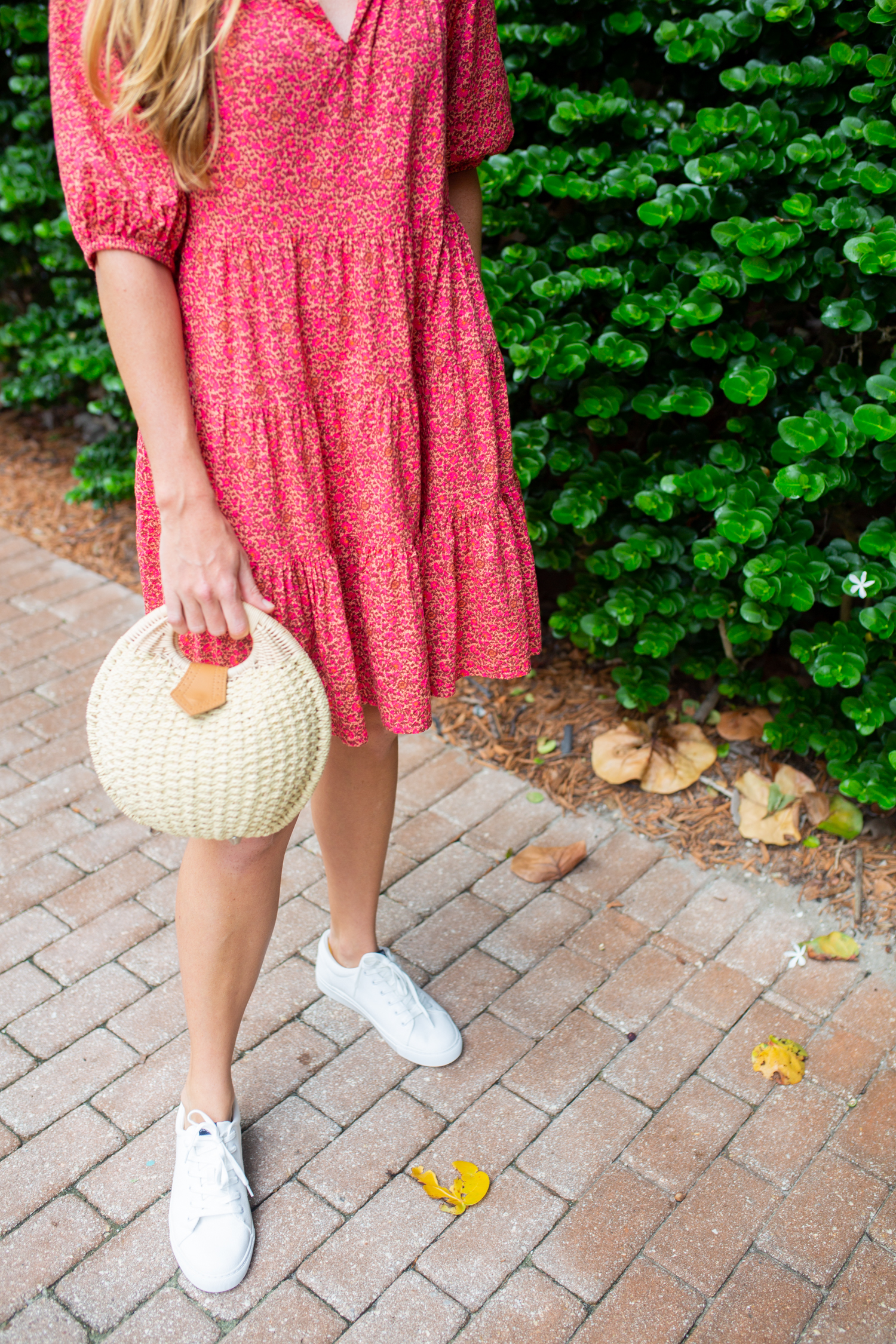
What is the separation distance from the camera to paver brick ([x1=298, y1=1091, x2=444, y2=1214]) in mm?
1715

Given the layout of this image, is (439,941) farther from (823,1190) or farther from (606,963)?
(823,1190)

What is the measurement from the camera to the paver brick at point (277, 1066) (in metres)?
1.87

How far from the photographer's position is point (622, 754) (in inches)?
105

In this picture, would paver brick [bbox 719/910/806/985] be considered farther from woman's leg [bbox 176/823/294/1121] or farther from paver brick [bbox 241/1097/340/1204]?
woman's leg [bbox 176/823/294/1121]

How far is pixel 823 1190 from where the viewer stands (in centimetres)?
171

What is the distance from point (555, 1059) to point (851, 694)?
44.9 inches

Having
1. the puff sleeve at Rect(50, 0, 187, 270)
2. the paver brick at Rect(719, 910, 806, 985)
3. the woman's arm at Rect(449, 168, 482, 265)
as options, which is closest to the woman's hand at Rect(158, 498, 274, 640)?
the puff sleeve at Rect(50, 0, 187, 270)

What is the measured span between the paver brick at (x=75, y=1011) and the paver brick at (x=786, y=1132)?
1.22m

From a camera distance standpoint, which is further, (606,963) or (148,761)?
(606,963)

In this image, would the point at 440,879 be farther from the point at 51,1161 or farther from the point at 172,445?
the point at 172,445

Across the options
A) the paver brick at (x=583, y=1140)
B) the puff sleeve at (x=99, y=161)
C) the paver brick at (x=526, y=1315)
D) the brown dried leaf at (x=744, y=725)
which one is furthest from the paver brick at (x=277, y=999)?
the puff sleeve at (x=99, y=161)

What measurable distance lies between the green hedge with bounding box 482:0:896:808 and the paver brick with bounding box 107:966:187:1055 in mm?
1318

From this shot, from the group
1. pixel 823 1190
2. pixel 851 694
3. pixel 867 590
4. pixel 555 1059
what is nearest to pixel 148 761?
pixel 555 1059

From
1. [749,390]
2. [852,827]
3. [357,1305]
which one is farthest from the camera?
[852,827]
